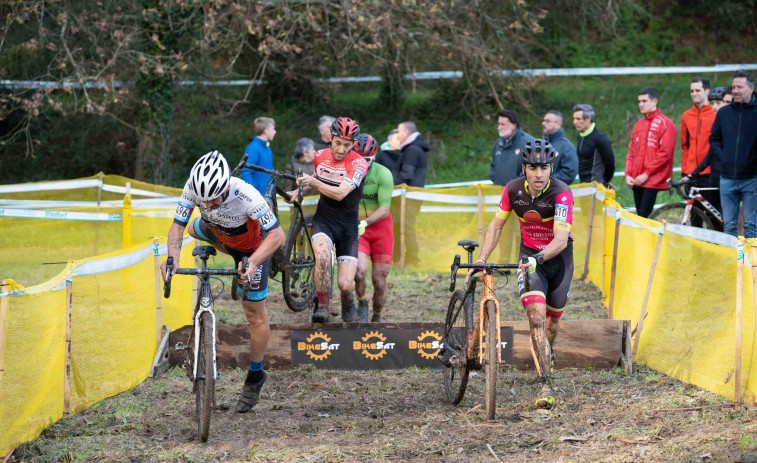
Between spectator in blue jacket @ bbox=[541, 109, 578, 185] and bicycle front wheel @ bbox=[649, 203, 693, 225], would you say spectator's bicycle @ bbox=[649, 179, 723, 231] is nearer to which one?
bicycle front wheel @ bbox=[649, 203, 693, 225]

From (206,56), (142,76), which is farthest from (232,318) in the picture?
(206,56)

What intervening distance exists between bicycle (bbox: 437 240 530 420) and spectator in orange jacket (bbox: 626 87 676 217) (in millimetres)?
5297

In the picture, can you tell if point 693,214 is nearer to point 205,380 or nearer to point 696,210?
point 696,210

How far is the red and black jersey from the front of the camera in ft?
23.8

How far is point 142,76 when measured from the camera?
19.4 metres

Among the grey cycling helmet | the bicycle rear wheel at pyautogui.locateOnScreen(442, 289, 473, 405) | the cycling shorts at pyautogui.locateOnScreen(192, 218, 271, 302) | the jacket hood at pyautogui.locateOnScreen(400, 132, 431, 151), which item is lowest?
the bicycle rear wheel at pyautogui.locateOnScreen(442, 289, 473, 405)

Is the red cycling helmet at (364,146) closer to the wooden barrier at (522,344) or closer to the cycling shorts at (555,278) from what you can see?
the wooden barrier at (522,344)

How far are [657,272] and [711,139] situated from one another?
3.16 meters

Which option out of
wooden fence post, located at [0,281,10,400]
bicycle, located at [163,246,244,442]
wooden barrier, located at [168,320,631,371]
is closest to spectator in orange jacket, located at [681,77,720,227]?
wooden barrier, located at [168,320,631,371]

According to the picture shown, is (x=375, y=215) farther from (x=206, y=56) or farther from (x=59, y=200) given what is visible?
(x=206, y=56)

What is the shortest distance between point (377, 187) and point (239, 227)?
10.1ft

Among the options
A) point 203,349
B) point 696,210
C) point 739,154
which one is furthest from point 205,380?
point 696,210

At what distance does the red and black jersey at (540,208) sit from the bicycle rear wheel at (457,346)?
2.73 ft

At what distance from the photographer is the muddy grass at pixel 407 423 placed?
5902mm
